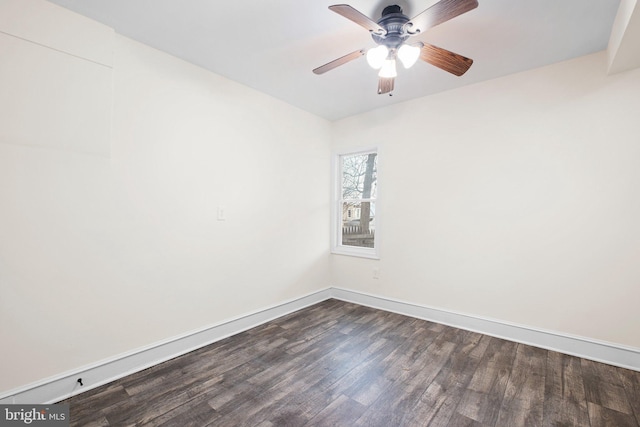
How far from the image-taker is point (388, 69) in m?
2.08

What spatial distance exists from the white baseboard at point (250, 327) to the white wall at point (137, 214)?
3.1 inches

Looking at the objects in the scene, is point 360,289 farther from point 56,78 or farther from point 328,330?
point 56,78

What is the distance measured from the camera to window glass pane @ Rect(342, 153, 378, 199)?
403cm

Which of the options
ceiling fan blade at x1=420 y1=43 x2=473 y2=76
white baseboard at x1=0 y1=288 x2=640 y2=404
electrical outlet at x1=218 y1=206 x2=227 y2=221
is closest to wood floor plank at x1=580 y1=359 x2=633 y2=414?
white baseboard at x1=0 y1=288 x2=640 y2=404

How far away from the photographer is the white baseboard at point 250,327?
1.90 metres

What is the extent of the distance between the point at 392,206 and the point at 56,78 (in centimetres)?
338

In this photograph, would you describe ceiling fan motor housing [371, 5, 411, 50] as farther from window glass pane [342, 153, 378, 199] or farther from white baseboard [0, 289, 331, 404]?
white baseboard [0, 289, 331, 404]

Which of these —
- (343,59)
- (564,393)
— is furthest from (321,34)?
(564,393)

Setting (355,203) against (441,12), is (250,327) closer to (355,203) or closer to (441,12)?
(355,203)

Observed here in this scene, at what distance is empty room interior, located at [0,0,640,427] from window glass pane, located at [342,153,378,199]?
1.37 feet

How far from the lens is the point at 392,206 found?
365cm

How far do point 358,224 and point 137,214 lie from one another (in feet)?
9.42

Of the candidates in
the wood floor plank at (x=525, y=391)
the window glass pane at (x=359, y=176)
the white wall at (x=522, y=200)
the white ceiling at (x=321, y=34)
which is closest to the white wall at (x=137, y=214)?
the white ceiling at (x=321, y=34)

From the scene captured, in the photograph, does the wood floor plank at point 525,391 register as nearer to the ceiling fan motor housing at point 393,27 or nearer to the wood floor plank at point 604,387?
the wood floor plank at point 604,387
